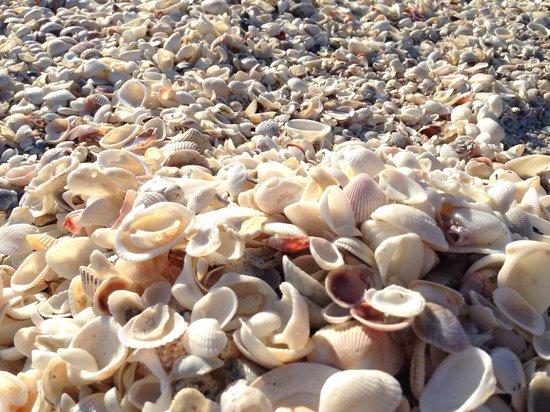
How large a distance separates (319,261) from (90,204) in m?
0.75

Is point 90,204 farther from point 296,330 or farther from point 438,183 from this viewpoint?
point 438,183

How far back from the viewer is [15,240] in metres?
2.04

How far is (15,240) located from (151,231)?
2.06 feet

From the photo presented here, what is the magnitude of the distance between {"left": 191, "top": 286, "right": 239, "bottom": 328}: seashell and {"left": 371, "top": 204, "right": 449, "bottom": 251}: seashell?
408 millimetres

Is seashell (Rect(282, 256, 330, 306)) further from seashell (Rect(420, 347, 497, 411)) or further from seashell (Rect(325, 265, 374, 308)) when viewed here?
seashell (Rect(420, 347, 497, 411))

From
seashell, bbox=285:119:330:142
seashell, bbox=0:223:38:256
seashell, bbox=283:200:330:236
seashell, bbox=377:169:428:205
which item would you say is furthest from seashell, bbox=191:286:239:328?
seashell, bbox=285:119:330:142

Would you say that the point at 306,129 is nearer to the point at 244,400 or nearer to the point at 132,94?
the point at 132,94

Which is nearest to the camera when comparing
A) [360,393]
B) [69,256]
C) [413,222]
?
[360,393]

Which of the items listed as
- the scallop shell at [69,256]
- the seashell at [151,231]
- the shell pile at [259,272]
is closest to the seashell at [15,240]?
the shell pile at [259,272]

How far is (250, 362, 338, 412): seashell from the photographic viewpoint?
133 cm

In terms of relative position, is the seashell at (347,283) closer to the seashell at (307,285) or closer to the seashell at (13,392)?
the seashell at (307,285)

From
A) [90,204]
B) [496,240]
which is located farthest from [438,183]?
[90,204]

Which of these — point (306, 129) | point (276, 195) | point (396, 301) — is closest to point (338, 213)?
point (276, 195)

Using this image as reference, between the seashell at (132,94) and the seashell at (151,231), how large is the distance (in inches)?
63.1
